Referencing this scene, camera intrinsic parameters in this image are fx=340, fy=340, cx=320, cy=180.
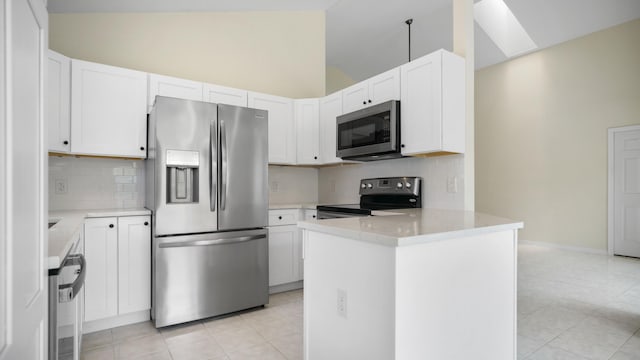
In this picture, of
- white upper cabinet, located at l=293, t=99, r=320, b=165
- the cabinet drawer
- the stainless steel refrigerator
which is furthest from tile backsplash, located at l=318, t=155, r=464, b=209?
the stainless steel refrigerator

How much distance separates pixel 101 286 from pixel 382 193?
2.55 m

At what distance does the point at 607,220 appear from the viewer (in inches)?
196

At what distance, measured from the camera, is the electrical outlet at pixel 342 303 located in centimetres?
147

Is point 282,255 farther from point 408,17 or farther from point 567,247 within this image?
point 567,247

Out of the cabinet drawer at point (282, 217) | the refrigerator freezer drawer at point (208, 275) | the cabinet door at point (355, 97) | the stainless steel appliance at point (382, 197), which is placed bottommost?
the refrigerator freezer drawer at point (208, 275)

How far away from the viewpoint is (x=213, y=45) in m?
3.85

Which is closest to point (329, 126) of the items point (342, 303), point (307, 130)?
point (307, 130)

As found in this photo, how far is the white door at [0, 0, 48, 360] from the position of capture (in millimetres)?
610

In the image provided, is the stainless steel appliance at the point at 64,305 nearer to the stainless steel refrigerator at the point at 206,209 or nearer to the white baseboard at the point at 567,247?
the stainless steel refrigerator at the point at 206,209

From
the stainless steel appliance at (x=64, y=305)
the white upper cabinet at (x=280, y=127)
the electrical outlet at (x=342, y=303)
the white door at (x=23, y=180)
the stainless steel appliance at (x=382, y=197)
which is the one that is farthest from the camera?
the white upper cabinet at (x=280, y=127)

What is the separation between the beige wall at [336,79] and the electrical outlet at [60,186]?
15.8 ft

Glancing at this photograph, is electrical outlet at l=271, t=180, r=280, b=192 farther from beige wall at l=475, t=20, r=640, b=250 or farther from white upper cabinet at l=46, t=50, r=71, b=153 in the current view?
beige wall at l=475, t=20, r=640, b=250

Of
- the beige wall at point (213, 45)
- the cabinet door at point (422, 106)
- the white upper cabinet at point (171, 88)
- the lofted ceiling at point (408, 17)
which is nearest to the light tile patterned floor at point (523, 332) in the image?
the cabinet door at point (422, 106)

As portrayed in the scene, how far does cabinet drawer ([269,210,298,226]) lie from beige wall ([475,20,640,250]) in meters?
4.47
